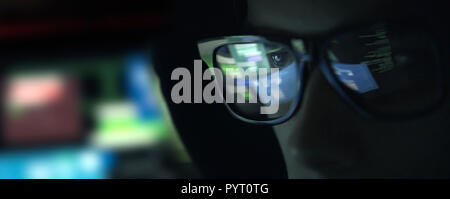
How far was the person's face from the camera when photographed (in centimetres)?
24

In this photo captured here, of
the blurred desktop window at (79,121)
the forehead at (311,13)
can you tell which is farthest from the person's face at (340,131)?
the blurred desktop window at (79,121)

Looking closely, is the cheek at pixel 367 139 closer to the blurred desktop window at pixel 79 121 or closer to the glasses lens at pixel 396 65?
the glasses lens at pixel 396 65

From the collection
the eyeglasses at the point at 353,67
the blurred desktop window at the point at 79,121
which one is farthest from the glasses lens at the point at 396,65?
the blurred desktop window at the point at 79,121

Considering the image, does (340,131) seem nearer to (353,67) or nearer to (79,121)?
(353,67)

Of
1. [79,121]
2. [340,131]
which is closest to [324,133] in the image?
[340,131]

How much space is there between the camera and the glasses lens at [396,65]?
0.24 metres

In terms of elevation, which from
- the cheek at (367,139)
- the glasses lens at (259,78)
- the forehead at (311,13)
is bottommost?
the cheek at (367,139)

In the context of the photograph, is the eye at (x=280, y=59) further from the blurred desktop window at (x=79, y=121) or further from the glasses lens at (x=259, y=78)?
the blurred desktop window at (x=79, y=121)

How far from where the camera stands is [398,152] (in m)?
0.24

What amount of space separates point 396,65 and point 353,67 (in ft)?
0.09

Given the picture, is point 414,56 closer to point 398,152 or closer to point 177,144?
point 398,152

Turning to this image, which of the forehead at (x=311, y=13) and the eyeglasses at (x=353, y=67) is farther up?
the forehead at (x=311, y=13)

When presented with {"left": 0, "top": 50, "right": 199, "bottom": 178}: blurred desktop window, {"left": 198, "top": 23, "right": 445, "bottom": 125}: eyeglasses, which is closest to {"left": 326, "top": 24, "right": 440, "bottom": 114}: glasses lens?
{"left": 198, "top": 23, "right": 445, "bottom": 125}: eyeglasses

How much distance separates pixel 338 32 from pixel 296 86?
0.17ft
